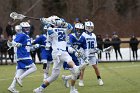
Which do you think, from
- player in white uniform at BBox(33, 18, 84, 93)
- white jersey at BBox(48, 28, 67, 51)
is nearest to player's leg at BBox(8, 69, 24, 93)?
player in white uniform at BBox(33, 18, 84, 93)

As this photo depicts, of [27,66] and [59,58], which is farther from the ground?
[59,58]

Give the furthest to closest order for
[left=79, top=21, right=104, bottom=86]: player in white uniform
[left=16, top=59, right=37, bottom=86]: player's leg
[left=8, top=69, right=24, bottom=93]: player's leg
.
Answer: [left=79, top=21, right=104, bottom=86]: player in white uniform → [left=16, top=59, right=37, bottom=86]: player's leg → [left=8, top=69, right=24, bottom=93]: player's leg

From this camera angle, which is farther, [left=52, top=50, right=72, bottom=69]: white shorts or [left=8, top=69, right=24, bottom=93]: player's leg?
[left=8, top=69, right=24, bottom=93]: player's leg

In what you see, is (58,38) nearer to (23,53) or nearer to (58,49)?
(58,49)

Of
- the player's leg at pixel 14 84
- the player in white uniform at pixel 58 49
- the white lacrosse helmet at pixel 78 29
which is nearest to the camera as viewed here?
the player in white uniform at pixel 58 49

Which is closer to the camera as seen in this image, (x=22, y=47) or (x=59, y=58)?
(x=59, y=58)

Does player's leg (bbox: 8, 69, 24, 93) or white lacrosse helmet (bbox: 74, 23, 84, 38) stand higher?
white lacrosse helmet (bbox: 74, 23, 84, 38)

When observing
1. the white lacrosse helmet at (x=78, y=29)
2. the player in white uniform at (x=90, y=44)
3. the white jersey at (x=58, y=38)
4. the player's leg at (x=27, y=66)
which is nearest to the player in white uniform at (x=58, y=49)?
the white jersey at (x=58, y=38)

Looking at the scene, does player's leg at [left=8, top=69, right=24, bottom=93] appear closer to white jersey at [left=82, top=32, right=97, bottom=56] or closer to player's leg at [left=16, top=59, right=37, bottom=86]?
player's leg at [left=16, top=59, right=37, bottom=86]

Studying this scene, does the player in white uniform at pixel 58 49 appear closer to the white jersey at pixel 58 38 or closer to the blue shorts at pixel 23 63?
the white jersey at pixel 58 38

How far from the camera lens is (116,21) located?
65.4 m

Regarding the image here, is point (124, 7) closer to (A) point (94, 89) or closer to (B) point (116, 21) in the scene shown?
(B) point (116, 21)

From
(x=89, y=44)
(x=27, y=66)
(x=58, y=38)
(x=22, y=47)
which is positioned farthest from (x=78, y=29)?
(x=58, y=38)

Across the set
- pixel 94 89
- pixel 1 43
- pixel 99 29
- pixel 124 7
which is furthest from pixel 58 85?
pixel 124 7
